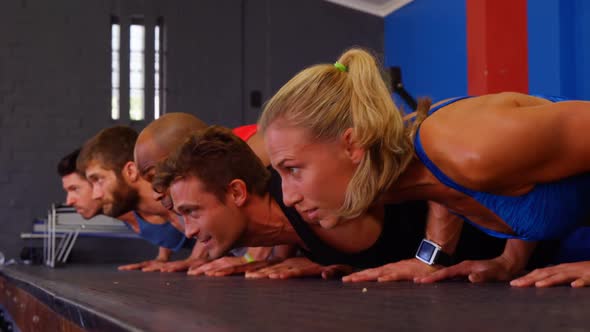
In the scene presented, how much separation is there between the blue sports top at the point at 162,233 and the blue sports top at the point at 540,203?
1.84 meters

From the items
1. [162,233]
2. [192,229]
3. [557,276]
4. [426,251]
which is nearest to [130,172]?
[162,233]

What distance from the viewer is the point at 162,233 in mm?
3006

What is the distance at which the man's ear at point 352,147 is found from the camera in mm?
1319

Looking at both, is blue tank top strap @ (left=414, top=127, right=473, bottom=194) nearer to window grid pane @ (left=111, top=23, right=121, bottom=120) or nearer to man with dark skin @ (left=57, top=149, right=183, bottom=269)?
man with dark skin @ (left=57, top=149, right=183, bottom=269)

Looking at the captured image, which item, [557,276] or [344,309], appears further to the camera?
[557,276]

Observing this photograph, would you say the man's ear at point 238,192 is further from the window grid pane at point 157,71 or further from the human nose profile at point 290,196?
the window grid pane at point 157,71

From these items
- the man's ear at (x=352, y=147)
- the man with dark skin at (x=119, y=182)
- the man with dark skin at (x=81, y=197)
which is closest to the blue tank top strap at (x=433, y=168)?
the man's ear at (x=352, y=147)

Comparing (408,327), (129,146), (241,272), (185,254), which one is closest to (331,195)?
(408,327)

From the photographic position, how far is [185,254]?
516cm

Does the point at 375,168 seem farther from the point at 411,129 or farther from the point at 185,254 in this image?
the point at 185,254

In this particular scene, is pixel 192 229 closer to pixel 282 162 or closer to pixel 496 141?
pixel 282 162

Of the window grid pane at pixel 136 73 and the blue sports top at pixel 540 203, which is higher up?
the window grid pane at pixel 136 73

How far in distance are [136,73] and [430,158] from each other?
13.8ft

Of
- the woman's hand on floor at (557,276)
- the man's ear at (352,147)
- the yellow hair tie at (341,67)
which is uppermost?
the yellow hair tie at (341,67)
